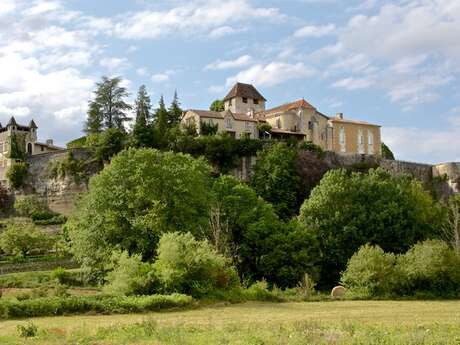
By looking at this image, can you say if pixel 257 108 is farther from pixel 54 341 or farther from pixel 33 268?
pixel 54 341

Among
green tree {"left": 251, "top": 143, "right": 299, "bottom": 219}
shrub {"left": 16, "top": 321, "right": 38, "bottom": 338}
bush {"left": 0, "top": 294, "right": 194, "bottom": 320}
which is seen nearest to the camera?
shrub {"left": 16, "top": 321, "right": 38, "bottom": 338}

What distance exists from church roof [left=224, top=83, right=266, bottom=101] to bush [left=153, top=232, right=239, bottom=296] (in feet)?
151

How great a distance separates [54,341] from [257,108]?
62.4m

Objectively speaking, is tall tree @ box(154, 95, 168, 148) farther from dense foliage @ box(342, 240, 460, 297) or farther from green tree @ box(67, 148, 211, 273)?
dense foliage @ box(342, 240, 460, 297)

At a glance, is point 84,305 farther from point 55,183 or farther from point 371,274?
point 55,183

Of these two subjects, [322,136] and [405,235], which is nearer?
[405,235]

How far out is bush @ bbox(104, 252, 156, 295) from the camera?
2859 cm

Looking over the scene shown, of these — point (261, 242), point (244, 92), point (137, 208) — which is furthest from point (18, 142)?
point (261, 242)

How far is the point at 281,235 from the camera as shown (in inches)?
1539

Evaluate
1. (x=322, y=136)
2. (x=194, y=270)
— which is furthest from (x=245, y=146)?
(x=194, y=270)

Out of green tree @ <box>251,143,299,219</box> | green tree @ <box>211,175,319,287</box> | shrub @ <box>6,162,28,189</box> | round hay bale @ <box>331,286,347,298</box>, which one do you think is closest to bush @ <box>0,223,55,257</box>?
shrub @ <box>6,162,28,189</box>

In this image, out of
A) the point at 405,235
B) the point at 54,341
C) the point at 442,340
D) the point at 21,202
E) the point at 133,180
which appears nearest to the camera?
the point at 442,340

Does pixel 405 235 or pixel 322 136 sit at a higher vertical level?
pixel 322 136

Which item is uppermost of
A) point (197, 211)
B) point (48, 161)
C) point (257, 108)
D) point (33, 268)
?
point (257, 108)
